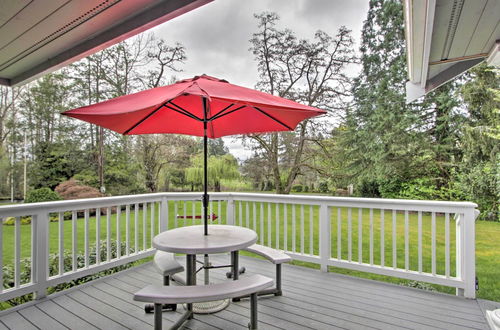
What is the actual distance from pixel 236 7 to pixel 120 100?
7.34m

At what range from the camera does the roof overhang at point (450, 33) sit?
5.00 ft

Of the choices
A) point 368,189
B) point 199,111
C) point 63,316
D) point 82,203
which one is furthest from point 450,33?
point 368,189

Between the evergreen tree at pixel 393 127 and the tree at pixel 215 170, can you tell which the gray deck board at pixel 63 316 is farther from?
the evergreen tree at pixel 393 127

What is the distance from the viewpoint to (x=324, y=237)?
3.38 m

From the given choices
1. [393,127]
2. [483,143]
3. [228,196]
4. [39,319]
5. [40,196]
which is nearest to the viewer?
[39,319]

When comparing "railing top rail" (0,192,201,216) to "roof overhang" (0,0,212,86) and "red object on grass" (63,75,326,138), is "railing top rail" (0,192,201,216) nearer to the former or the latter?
"red object on grass" (63,75,326,138)

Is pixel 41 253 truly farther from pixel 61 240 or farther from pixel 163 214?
pixel 163 214

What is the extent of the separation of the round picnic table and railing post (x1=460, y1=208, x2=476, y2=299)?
6.92 ft

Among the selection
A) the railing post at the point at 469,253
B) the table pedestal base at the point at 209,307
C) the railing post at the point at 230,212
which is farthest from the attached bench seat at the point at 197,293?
the railing post at the point at 230,212

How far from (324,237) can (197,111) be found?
2183 millimetres

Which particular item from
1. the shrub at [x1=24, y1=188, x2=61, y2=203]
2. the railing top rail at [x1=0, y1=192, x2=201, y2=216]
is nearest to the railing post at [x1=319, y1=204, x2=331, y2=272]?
the railing top rail at [x1=0, y1=192, x2=201, y2=216]

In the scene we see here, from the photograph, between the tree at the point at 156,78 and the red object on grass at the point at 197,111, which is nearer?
the red object on grass at the point at 197,111

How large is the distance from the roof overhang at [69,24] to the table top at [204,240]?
5.03ft

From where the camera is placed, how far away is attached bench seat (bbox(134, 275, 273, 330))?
1670 millimetres
